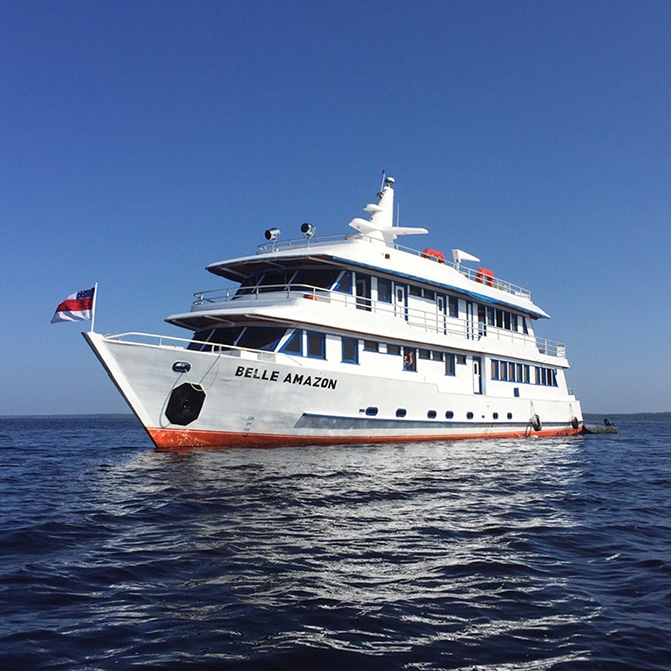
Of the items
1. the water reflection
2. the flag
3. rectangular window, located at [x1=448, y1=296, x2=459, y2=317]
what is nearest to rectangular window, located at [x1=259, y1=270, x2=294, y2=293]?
the flag

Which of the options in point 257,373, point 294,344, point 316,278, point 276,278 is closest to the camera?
point 257,373

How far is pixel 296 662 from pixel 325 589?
4.53 feet

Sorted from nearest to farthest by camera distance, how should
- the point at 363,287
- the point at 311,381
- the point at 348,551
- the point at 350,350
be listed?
the point at 348,551
the point at 311,381
the point at 350,350
the point at 363,287

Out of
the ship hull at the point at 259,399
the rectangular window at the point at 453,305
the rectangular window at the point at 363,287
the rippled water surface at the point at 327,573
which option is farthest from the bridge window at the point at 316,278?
the rippled water surface at the point at 327,573

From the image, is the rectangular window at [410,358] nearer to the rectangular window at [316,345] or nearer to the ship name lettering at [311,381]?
the rectangular window at [316,345]

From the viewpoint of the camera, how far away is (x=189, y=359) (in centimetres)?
1440

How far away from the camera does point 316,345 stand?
56.9ft

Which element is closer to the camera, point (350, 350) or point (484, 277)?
point (350, 350)

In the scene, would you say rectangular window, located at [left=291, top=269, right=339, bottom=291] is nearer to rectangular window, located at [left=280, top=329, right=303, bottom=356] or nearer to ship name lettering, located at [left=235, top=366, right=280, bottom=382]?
rectangular window, located at [left=280, top=329, right=303, bottom=356]

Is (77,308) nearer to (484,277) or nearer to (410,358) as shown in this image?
(410,358)

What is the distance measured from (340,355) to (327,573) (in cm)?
1223

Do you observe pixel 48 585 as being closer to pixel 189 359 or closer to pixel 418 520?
pixel 418 520

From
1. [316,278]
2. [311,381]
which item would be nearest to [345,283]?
[316,278]

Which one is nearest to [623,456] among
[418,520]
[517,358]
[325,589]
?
[517,358]
